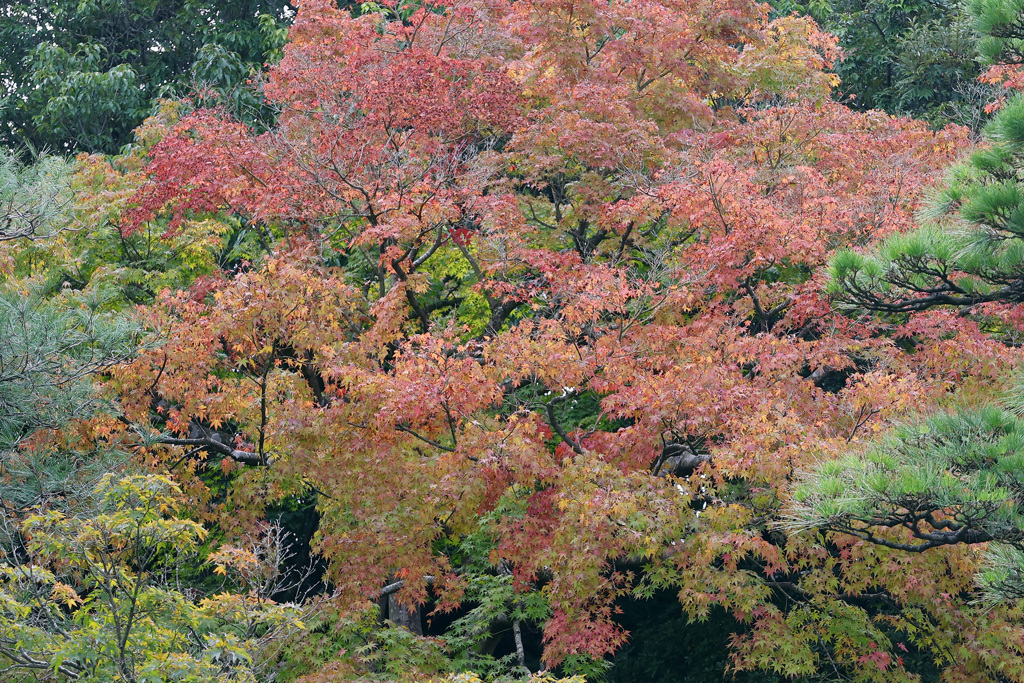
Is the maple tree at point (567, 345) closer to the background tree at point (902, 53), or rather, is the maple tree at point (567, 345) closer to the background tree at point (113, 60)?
the background tree at point (113, 60)

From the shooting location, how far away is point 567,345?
966 cm

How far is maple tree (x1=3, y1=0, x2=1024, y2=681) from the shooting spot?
27.9 ft

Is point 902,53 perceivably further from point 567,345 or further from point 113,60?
point 113,60

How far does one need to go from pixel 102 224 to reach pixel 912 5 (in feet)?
50.1

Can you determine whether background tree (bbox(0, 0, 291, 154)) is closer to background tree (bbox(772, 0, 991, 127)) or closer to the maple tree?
the maple tree

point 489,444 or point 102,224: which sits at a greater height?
point 102,224

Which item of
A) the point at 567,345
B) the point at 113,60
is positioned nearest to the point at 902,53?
the point at 567,345

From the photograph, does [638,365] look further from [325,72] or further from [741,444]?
[325,72]

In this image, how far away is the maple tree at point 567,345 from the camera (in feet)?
27.9

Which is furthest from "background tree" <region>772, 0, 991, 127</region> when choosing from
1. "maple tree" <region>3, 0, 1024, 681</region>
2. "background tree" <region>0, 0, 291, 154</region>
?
"background tree" <region>0, 0, 291, 154</region>

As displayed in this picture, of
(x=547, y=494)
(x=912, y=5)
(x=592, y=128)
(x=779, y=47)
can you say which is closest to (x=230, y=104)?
(x=592, y=128)

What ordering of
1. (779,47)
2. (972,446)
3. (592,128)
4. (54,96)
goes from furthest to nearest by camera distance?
(54,96) → (779,47) → (592,128) → (972,446)

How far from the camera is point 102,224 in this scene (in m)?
13.1

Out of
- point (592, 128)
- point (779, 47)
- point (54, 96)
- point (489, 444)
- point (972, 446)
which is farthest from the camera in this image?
point (54, 96)
